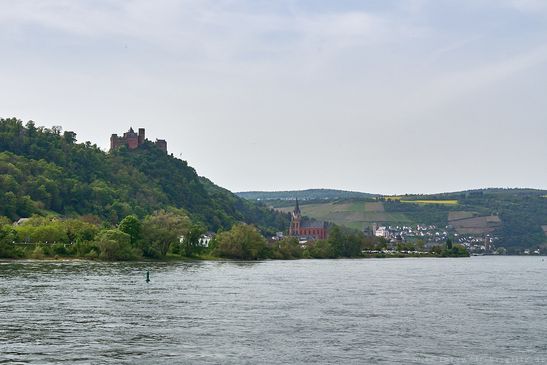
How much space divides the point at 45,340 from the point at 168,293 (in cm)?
3618

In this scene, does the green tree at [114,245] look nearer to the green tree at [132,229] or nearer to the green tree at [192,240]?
the green tree at [132,229]

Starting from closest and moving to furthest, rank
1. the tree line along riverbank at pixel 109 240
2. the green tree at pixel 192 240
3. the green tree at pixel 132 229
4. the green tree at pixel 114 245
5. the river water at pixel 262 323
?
the river water at pixel 262 323
the tree line along riverbank at pixel 109 240
the green tree at pixel 114 245
the green tree at pixel 132 229
the green tree at pixel 192 240

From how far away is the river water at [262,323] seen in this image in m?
48.1

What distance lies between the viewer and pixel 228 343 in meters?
52.3

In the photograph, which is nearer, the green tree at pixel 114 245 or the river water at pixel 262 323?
the river water at pixel 262 323

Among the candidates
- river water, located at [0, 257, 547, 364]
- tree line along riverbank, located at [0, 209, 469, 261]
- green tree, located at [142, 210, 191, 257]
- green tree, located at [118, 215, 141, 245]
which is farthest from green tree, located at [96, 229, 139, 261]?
river water, located at [0, 257, 547, 364]

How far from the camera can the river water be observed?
1893 inches

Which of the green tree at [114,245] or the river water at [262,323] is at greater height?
the green tree at [114,245]

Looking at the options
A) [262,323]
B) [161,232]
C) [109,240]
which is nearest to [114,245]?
[109,240]


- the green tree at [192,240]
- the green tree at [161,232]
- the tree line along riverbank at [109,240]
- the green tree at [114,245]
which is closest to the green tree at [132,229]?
the tree line along riverbank at [109,240]

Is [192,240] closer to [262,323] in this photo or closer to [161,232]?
[161,232]

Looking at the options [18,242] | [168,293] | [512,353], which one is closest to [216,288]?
[168,293]

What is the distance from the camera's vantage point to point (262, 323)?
6222cm

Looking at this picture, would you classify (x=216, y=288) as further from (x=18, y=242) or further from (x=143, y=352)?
(x=18, y=242)
